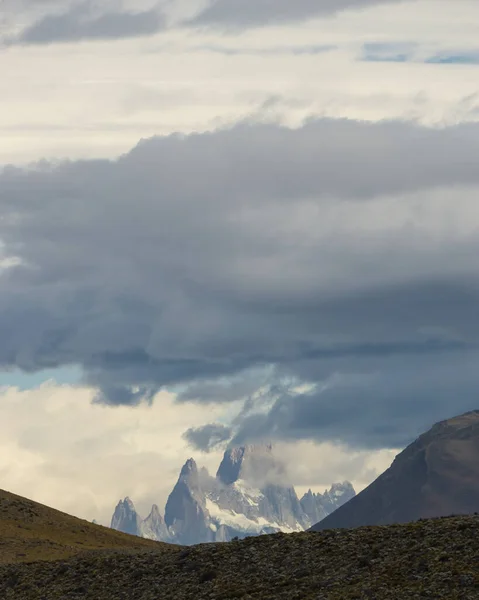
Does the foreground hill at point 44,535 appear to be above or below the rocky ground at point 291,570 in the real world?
above

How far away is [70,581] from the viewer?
91.6 m

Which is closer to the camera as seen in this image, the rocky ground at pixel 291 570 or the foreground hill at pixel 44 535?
the rocky ground at pixel 291 570

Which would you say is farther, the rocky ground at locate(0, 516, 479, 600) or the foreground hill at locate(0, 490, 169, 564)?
the foreground hill at locate(0, 490, 169, 564)

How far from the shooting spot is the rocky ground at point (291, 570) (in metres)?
69.7

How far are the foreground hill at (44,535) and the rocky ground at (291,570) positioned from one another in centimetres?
3601

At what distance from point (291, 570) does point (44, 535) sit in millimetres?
78554

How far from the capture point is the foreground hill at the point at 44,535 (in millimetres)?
135562

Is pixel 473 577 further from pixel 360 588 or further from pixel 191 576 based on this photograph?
pixel 191 576

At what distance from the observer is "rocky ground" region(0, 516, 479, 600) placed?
69.7 meters

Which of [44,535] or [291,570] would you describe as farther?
[44,535]

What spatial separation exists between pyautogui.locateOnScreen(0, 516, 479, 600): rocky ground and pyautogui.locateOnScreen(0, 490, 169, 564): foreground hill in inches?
1418

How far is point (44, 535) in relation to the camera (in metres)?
151

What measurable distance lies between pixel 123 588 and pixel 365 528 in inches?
725

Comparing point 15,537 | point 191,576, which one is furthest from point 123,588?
point 15,537
